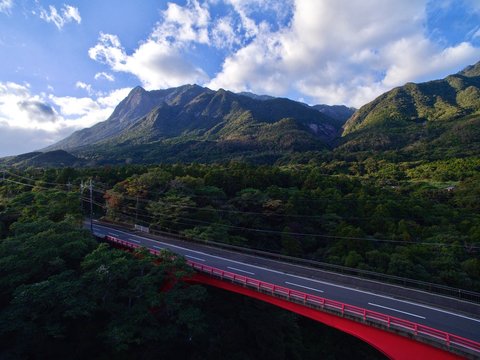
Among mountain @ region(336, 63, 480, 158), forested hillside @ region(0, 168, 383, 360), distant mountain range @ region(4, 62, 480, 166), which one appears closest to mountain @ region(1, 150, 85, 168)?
distant mountain range @ region(4, 62, 480, 166)

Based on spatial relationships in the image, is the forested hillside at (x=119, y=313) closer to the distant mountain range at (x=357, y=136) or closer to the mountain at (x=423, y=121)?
the distant mountain range at (x=357, y=136)

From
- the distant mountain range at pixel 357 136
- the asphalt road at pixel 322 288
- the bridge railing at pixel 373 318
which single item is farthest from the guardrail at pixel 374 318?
the distant mountain range at pixel 357 136

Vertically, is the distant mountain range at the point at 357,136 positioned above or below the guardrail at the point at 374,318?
above

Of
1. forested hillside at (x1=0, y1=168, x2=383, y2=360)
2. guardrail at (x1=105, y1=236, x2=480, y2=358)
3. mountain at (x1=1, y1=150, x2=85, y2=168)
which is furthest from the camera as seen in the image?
mountain at (x1=1, y1=150, x2=85, y2=168)

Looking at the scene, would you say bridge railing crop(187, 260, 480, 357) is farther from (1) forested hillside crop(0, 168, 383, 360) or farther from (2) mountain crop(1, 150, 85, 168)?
(2) mountain crop(1, 150, 85, 168)

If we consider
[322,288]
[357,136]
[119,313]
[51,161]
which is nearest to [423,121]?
[357,136]

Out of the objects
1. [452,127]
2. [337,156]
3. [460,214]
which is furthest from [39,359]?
[452,127]
